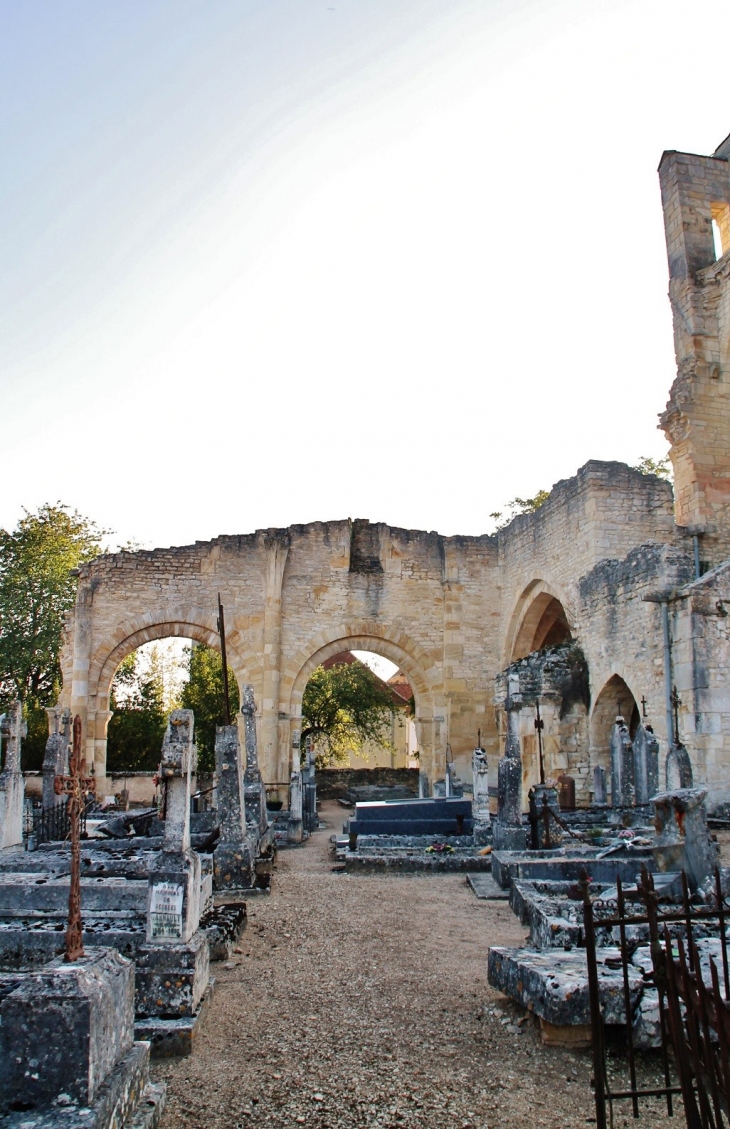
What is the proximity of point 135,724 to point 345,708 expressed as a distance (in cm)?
736

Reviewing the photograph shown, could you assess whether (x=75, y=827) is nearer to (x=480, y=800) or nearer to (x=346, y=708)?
(x=480, y=800)

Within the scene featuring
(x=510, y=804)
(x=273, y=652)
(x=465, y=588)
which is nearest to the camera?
(x=510, y=804)

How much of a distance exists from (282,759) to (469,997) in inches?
541

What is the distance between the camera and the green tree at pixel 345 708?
28.8m

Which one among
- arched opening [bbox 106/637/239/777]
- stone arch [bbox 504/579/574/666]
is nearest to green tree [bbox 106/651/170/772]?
arched opening [bbox 106/637/239/777]

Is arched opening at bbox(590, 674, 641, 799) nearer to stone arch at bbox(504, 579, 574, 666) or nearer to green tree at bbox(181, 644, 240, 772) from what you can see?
stone arch at bbox(504, 579, 574, 666)

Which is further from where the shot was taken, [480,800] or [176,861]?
[480,800]

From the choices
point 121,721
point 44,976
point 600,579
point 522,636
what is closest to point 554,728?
point 600,579

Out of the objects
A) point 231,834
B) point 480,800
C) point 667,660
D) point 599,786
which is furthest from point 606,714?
point 231,834

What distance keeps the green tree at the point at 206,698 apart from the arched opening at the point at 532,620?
991 centimetres

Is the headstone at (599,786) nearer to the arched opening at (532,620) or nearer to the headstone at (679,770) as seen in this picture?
the arched opening at (532,620)

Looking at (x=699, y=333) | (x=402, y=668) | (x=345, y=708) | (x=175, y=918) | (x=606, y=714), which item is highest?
(x=699, y=333)

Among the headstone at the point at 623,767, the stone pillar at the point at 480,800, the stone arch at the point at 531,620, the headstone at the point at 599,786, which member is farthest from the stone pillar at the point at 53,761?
the stone arch at the point at 531,620

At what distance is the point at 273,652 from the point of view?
1842cm
